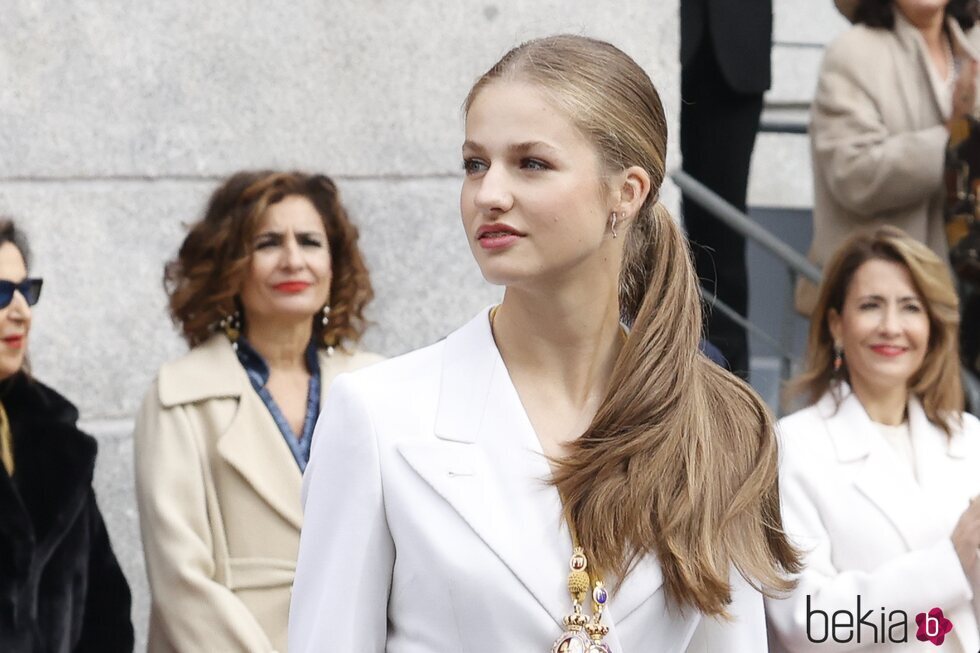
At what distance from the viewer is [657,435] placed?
286 cm

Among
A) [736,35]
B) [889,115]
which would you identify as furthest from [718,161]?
[889,115]

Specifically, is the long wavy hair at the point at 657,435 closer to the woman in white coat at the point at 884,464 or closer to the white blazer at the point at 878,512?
the woman in white coat at the point at 884,464

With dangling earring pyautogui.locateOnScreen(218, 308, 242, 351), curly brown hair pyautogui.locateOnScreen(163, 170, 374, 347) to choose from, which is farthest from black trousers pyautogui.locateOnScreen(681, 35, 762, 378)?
dangling earring pyautogui.locateOnScreen(218, 308, 242, 351)

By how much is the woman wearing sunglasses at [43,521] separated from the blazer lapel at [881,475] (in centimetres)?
192

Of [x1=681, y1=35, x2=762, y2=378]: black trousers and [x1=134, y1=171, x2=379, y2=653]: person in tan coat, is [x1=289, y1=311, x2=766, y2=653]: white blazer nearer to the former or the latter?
[x1=134, y1=171, x2=379, y2=653]: person in tan coat

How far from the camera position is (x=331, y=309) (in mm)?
5191

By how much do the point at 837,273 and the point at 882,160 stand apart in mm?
805

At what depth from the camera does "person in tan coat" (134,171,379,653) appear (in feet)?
15.1

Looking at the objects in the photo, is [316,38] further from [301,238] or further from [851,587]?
[851,587]

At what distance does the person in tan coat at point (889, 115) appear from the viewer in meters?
5.76

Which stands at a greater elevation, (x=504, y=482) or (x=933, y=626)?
(x=504, y=482)

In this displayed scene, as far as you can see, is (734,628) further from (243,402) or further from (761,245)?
(761,245)

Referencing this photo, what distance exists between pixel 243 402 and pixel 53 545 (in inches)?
26.8

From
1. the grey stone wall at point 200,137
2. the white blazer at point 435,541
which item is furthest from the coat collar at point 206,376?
the white blazer at point 435,541
